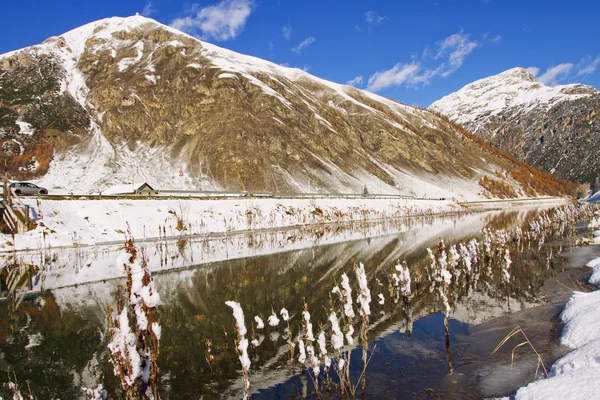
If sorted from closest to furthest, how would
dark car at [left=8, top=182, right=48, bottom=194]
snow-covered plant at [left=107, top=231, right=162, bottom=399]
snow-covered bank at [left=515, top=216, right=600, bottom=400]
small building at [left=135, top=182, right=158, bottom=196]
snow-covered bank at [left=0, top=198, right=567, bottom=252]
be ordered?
1. snow-covered plant at [left=107, top=231, right=162, bottom=399]
2. snow-covered bank at [left=515, top=216, right=600, bottom=400]
3. snow-covered bank at [left=0, top=198, right=567, bottom=252]
4. dark car at [left=8, top=182, right=48, bottom=194]
5. small building at [left=135, top=182, right=158, bottom=196]

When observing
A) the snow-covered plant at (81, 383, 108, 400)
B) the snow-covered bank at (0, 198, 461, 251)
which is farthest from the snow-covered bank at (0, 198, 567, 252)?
the snow-covered plant at (81, 383, 108, 400)

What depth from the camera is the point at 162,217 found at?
57.5 metres

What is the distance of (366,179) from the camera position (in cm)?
14550

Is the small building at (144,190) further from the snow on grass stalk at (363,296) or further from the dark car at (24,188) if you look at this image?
the snow on grass stalk at (363,296)

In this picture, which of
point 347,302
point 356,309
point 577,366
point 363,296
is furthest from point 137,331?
point 356,309

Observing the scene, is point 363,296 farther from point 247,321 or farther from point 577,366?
point 247,321

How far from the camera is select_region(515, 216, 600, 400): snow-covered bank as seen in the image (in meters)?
7.87

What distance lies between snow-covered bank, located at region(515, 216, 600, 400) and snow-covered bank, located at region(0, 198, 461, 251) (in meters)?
40.3

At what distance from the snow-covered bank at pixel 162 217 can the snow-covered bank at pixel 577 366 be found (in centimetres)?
4033

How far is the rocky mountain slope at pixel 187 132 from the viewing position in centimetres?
12044

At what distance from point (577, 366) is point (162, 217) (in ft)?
179

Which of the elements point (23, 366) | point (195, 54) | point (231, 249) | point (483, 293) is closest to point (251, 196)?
point (231, 249)

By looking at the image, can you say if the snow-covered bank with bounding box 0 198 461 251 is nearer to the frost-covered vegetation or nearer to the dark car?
the dark car

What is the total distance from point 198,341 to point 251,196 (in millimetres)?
63756
